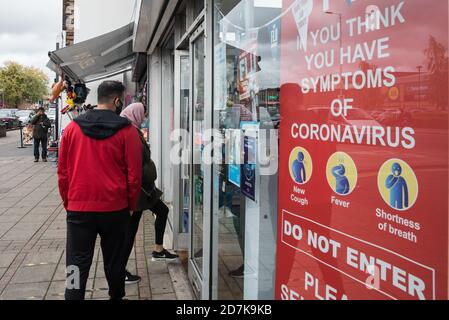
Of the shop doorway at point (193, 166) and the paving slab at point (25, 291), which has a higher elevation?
the shop doorway at point (193, 166)

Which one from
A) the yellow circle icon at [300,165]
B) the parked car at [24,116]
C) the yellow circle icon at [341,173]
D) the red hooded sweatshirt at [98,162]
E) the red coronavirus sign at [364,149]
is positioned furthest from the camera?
the parked car at [24,116]

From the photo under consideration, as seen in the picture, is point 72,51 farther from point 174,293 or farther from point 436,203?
point 436,203

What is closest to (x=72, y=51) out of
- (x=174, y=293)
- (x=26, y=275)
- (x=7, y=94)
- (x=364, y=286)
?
(x=26, y=275)

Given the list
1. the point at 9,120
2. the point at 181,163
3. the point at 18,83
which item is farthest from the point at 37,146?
the point at 18,83

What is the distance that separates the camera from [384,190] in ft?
4.51

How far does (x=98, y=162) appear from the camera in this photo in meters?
3.07

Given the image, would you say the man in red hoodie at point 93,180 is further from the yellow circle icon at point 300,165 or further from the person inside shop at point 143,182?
the yellow circle icon at point 300,165

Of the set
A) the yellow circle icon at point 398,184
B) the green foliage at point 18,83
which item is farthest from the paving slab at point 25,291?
the green foliage at point 18,83

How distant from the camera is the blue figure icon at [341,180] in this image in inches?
61.8

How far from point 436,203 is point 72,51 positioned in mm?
8219

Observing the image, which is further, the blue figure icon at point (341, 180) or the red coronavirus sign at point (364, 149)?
the blue figure icon at point (341, 180)

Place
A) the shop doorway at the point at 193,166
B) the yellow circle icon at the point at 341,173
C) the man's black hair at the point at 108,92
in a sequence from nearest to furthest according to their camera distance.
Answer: the yellow circle icon at the point at 341,173 < the man's black hair at the point at 108,92 < the shop doorway at the point at 193,166

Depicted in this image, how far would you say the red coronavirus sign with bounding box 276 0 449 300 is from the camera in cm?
120

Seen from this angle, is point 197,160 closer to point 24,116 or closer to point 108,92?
point 108,92
